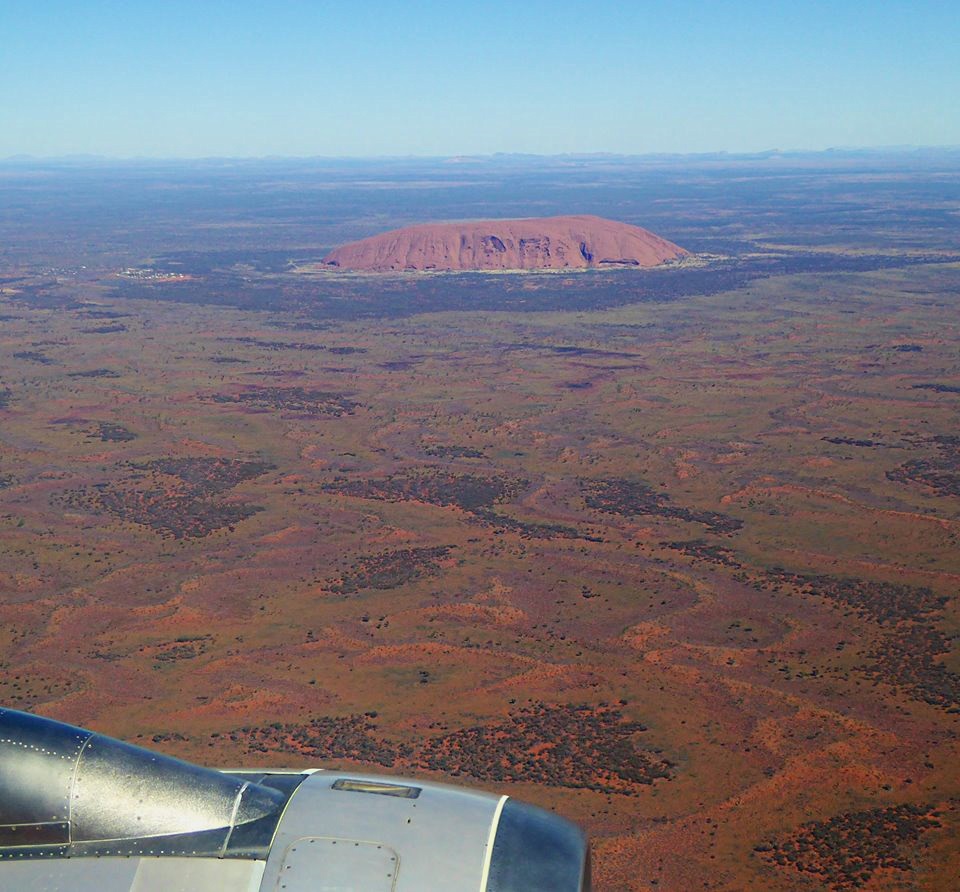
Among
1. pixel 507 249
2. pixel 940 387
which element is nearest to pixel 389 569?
pixel 940 387

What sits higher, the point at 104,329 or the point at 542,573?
the point at 104,329

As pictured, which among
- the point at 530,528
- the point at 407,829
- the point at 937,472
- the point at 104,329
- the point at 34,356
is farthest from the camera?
the point at 104,329

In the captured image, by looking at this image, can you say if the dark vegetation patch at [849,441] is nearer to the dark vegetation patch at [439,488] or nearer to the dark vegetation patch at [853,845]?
the dark vegetation patch at [439,488]

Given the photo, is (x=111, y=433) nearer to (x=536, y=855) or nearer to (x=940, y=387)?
(x=940, y=387)

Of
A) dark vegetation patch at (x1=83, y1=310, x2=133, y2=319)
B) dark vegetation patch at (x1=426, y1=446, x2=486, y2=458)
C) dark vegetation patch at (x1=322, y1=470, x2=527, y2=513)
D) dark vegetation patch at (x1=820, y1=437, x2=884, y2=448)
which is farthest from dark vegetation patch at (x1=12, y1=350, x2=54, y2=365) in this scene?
dark vegetation patch at (x1=820, y1=437, x2=884, y2=448)

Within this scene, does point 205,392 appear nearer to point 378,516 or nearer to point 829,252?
point 378,516

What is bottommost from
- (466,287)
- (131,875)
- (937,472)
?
(937,472)

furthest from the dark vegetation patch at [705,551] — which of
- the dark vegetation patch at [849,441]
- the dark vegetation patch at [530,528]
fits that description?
the dark vegetation patch at [849,441]

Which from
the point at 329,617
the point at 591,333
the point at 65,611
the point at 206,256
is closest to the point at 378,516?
the point at 329,617
